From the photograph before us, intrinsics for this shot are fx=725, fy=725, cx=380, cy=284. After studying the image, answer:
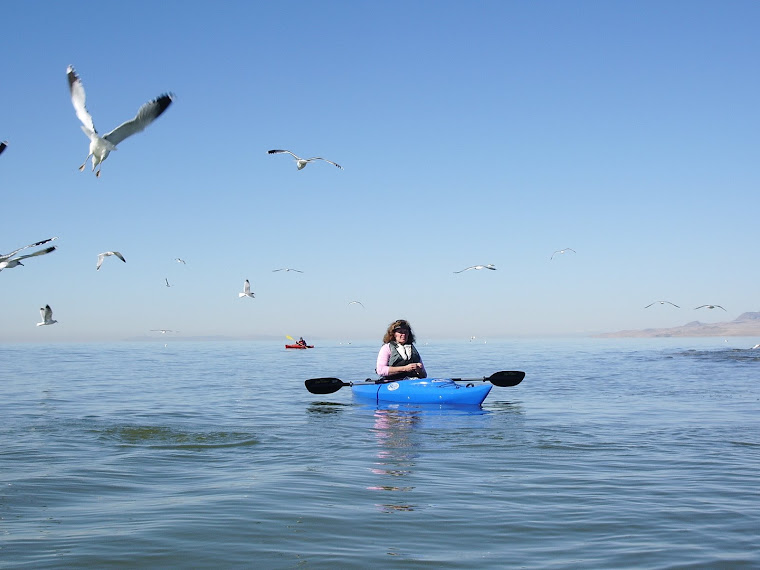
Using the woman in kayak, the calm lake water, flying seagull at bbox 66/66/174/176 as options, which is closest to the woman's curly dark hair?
the woman in kayak

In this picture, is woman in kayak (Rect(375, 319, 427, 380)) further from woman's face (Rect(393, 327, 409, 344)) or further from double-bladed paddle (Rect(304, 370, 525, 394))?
double-bladed paddle (Rect(304, 370, 525, 394))

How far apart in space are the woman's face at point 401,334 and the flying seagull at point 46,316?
8.09 metres

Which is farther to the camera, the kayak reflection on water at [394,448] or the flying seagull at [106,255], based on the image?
the flying seagull at [106,255]

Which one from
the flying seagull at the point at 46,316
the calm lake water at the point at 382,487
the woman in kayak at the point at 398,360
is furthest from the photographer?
the flying seagull at the point at 46,316

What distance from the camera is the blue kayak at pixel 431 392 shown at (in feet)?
49.4

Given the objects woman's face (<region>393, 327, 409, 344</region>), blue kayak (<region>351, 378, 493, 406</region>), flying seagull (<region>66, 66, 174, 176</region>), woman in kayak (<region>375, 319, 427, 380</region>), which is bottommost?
blue kayak (<region>351, 378, 493, 406</region>)

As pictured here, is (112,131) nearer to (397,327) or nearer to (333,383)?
(397,327)

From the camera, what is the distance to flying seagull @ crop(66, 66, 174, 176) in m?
8.96

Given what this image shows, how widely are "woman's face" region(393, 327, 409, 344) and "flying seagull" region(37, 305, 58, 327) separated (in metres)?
8.09

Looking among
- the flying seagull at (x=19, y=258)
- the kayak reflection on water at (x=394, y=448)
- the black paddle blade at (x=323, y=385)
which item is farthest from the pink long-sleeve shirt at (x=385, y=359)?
the flying seagull at (x=19, y=258)

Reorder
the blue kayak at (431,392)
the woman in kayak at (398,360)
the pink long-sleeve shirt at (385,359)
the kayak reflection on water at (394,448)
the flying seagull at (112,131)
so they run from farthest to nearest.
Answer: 1. the pink long-sleeve shirt at (385,359)
2. the woman in kayak at (398,360)
3. the blue kayak at (431,392)
4. the flying seagull at (112,131)
5. the kayak reflection on water at (394,448)

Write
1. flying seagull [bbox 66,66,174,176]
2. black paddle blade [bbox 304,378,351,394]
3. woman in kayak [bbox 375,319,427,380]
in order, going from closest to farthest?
flying seagull [bbox 66,66,174,176]
woman in kayak [bbox 375,319,427,380]
black paddle blade [bbox 304,378,351,394]

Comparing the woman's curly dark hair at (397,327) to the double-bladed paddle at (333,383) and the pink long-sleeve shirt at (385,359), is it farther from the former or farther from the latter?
the double-bladed paddle at (333,383)

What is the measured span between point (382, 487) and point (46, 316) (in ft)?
40.7
